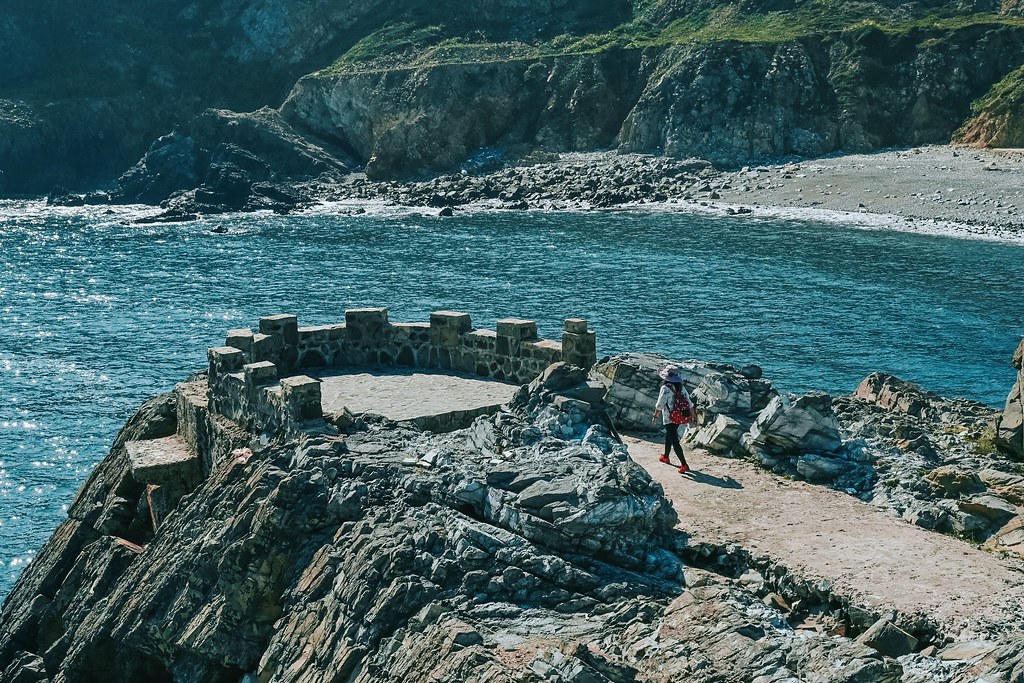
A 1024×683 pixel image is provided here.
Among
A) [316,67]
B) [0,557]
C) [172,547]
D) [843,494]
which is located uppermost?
[316,67]

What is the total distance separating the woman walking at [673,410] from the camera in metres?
19.6

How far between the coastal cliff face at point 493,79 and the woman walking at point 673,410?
88088mm

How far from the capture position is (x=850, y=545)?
15.6 metres

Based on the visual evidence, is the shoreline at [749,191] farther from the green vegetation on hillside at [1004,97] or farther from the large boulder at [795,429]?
the large boulder at [795,429]

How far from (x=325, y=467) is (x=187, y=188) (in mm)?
109103

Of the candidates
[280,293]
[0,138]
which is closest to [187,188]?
[0,138]

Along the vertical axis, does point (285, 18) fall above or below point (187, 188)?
above

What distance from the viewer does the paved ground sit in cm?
2219

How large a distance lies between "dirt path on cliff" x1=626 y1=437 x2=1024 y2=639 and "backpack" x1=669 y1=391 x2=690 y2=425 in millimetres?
797

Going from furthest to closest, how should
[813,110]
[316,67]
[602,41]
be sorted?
[316,67] < [602,41] < [813,110]

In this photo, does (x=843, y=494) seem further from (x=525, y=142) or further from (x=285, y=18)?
(x=285, y=18)

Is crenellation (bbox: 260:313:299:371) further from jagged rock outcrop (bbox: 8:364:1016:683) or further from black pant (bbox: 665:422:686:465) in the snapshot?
black pant (bbox: 665:422:686:465)

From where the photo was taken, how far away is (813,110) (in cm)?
10875

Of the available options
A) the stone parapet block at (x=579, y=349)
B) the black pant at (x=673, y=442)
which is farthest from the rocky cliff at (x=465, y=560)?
the black pant at (x=673, y=442)
